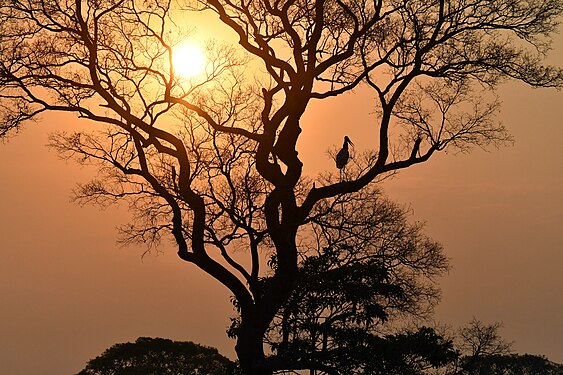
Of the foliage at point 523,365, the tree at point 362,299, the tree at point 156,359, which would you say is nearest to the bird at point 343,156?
the tree at point 362,299

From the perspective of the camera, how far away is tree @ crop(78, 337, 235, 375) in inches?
1722

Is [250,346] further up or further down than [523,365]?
further down

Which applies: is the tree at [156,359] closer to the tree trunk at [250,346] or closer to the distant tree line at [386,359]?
the distant tree line at [386,359]

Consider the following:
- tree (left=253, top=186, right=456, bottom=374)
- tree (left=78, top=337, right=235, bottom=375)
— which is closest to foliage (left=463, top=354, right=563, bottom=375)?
tree (left=78, top=337, right=235, bottom=375)

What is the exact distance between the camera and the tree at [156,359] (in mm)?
43750

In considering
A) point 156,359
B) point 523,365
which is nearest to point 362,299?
point 156,359

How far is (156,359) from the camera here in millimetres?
44500

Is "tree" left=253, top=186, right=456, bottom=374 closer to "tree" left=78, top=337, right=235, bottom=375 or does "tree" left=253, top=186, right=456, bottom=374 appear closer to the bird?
the bird

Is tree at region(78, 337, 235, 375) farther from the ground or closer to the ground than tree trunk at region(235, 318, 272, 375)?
farther from the ground

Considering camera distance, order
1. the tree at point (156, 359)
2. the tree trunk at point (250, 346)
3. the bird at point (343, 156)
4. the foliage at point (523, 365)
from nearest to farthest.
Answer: the tree trunk at point (250, 346), the bird at point (343, 156), the tree at point (156, 359), the foliage at point (523, 365)

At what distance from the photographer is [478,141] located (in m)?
20.7

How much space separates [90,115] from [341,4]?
744 centimetres

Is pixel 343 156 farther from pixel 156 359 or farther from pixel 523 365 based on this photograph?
pixel 523 365

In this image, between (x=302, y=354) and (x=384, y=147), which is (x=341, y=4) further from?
(x=302, y=354)
